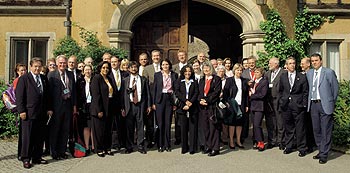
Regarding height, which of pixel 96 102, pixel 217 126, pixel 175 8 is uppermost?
pixel 175 8

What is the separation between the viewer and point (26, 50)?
11.9 metres

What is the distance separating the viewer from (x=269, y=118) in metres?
7.80

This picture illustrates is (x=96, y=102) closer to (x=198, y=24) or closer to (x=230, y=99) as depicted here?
(x=230, y=99)

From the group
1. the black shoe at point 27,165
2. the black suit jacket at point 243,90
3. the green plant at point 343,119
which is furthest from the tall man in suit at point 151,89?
the green plant at point 343,119

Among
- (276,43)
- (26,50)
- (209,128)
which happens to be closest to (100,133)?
(209,128)

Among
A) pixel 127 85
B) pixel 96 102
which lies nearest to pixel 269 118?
pixel 127 85

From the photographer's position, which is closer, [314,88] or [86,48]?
[314,88]

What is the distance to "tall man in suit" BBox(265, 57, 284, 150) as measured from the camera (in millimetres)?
7702

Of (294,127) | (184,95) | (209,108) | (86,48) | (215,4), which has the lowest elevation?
(294,127)

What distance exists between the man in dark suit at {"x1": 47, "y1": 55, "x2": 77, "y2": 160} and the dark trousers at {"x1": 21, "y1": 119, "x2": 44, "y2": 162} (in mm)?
327

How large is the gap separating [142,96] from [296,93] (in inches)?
110

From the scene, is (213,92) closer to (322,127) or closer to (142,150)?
(142,150)

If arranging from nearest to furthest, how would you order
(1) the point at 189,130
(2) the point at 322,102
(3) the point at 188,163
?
(3) the point at 188,163 < (2) the point at 322,102 < (1) the point at 189,130

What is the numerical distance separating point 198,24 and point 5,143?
38.2 feet
